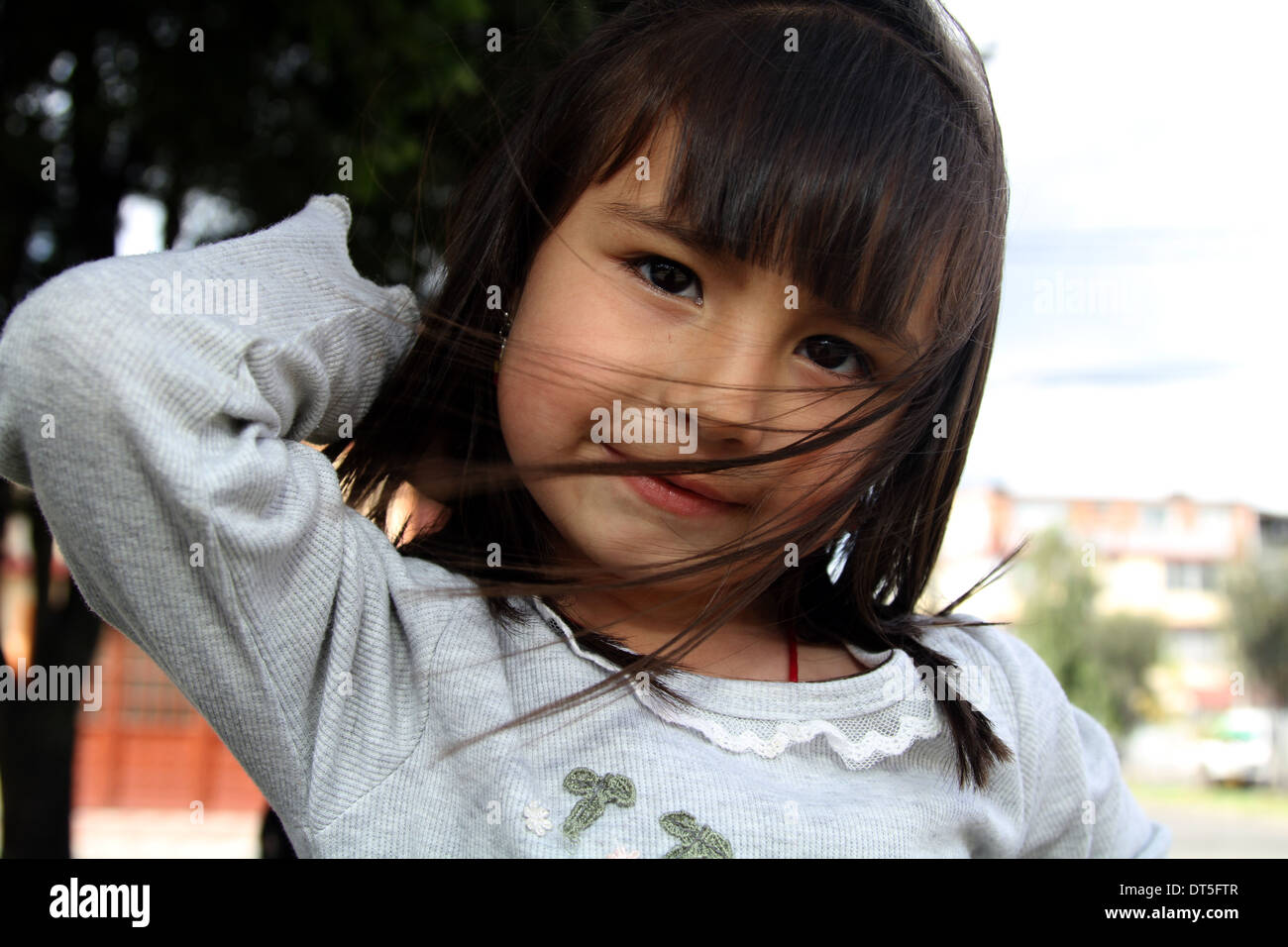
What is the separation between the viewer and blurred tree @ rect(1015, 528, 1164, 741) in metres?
22.8

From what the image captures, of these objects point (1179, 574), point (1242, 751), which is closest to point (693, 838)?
point (1242, 751)

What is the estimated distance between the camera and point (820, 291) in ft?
3.91

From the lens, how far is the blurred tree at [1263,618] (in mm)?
23500

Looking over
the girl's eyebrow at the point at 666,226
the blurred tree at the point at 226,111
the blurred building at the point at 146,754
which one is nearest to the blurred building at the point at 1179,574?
the blurred building at the point at 146,754

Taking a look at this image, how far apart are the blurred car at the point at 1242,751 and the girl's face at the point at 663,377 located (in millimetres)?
26026

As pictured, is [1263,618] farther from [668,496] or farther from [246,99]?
[668,496]

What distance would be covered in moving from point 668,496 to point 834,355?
0.25m

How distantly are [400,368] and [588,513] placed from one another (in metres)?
0.36

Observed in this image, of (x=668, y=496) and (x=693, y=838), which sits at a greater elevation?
(x=668, y=496)

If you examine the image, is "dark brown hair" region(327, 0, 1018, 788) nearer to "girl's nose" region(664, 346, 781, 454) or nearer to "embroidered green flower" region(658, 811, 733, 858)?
"girl's nose" region(664, 346, 781, 454)

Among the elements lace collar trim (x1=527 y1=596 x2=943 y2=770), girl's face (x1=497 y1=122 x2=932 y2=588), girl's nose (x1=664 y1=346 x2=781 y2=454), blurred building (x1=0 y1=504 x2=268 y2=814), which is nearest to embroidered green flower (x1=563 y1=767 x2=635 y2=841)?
lace collar trim (x1=527 y1=596 x2=943 y2=770)

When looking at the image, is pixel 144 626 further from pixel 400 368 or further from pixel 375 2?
pixel 375 2

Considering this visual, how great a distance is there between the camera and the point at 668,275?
1231 mm
